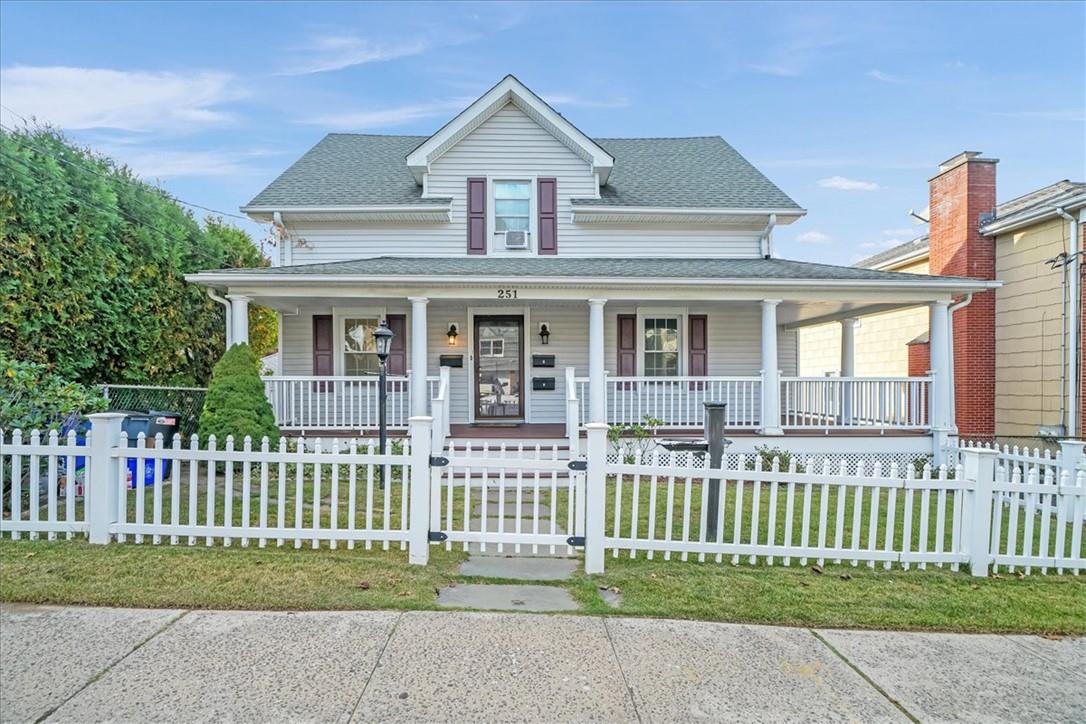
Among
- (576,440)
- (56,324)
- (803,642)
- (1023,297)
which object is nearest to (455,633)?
(803,642)

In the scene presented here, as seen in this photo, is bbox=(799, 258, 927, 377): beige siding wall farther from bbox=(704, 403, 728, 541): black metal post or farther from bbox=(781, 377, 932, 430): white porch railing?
bbox=(704, 403, 728, 541): black metal post

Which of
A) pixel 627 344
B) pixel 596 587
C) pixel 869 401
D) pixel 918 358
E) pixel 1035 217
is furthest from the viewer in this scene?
pixel 918 358

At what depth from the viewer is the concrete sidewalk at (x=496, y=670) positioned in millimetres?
2826

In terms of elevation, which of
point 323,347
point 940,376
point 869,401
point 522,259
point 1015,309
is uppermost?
point 522,259

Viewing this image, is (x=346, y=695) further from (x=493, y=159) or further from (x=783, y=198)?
(x=783, y=198)

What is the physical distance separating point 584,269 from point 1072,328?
28.6ft

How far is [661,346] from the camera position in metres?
12.4

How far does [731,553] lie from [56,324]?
921 centimetres

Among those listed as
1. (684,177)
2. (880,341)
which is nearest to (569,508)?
(684,177)

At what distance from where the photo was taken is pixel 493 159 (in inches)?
478

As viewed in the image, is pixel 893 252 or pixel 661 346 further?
pixel 893 252

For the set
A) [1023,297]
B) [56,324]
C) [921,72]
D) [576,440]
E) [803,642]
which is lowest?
[803,642]

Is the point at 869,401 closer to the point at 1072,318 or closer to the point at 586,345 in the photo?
the point at 1072,318

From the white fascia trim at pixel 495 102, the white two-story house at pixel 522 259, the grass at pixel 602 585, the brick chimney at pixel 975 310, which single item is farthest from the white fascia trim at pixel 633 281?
the grass at pixel 602 585
